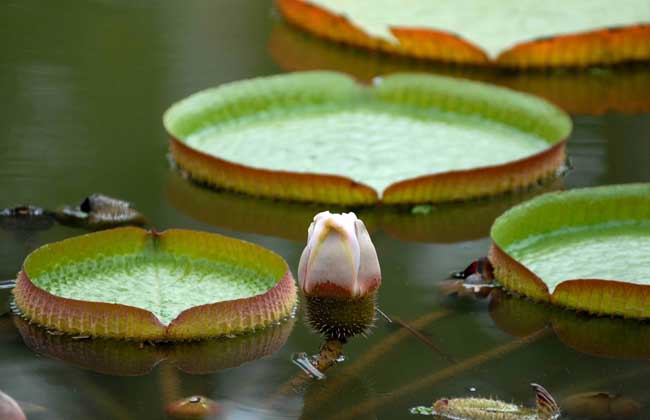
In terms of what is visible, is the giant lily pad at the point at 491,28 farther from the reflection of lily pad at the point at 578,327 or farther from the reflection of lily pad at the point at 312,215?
the reflection of lily pad at the point at 578,327

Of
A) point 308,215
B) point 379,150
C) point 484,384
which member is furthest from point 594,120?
point 484,384

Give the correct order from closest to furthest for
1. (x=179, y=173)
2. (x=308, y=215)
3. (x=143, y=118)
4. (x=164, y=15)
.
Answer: (x=308, y=215) < (x=179, y=173) < (x=143, y=118) < (x=164, y=15)

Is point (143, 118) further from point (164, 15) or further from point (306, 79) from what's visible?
point (164, 15)

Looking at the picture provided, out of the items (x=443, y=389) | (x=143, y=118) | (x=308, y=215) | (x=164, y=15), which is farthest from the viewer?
(x=164, y=15)

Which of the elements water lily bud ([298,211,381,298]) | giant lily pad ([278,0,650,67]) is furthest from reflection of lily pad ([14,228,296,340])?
giant lily pad ([278,0,650,67])

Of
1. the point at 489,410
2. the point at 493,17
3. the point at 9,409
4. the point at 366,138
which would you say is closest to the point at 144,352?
the point at 9,409

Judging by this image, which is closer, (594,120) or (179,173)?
(179,173)

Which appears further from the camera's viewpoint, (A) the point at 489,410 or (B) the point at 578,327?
(B) the point at 578,327

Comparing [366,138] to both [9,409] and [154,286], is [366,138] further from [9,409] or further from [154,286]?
[9,409]
